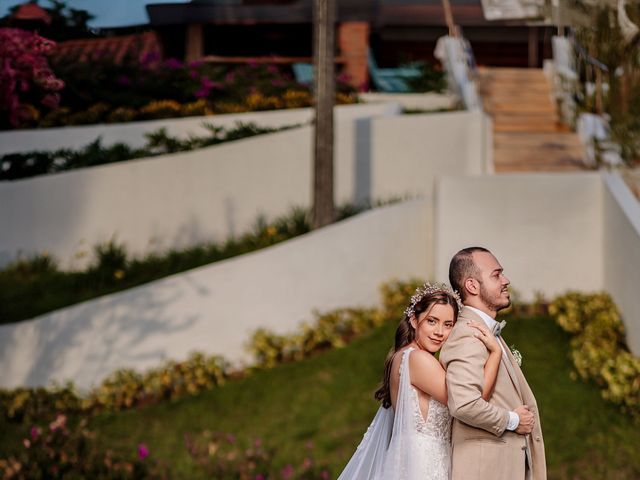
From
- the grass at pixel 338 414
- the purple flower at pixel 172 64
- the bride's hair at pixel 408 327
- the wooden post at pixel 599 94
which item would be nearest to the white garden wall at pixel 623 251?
the grass at pixel 338 414

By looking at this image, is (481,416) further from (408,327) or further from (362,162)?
(362,162)

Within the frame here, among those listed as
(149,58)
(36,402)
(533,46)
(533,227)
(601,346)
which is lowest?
(36,402)

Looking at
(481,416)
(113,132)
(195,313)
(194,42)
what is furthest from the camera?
(194,42)

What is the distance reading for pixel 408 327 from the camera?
17.7 ft

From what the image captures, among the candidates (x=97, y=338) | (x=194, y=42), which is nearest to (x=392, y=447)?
(x=97, y=338)

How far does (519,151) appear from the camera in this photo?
51.4ft

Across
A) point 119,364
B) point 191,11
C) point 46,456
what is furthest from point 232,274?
point 191,11

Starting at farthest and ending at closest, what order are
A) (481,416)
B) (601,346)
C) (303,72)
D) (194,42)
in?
(194,42)
(303,72)
(601,346)
(481,416)

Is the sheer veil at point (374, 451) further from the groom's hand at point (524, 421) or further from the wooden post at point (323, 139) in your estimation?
the wooden post at point (323, 139)

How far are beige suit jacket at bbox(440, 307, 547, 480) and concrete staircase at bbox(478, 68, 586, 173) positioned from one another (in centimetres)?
996

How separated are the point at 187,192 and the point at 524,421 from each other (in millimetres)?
10337

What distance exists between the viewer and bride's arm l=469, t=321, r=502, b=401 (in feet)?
15.9

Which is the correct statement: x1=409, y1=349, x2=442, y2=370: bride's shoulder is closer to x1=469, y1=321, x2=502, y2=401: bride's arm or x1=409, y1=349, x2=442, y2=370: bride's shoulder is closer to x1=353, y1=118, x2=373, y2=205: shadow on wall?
x1=469, y1=321, x2=502, y2=401: bride's arm

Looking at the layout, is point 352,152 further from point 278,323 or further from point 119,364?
point 119,364
